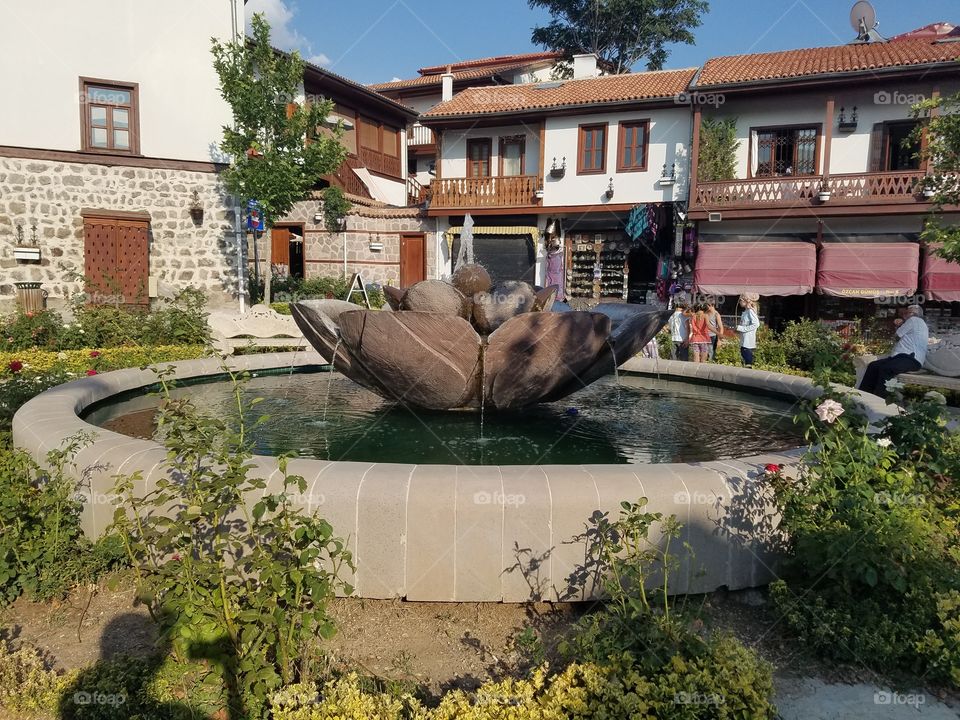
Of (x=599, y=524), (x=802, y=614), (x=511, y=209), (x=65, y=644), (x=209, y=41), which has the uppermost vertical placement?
(x=209, y=41)

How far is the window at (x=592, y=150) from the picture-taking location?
20.9 metres

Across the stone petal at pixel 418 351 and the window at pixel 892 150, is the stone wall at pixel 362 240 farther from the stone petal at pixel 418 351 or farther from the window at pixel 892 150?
the stone petal at pixel 418 351

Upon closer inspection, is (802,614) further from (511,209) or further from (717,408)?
(511,209)

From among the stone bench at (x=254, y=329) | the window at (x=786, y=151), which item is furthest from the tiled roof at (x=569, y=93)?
the stone bench at (x=254, y=329)

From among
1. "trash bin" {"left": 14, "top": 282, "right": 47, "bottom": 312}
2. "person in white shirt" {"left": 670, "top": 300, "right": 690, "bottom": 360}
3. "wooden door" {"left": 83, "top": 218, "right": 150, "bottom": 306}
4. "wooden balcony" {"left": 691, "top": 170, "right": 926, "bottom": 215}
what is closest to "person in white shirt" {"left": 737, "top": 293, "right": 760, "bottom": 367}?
"person in white shirt" {"left": 670, "top": 300, "right": 690, "bottom": 360}

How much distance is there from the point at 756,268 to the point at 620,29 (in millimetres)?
18763

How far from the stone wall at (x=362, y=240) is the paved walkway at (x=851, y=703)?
68.9ft

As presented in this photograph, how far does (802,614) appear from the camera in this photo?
291 centimetres

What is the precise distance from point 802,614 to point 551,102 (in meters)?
20.4

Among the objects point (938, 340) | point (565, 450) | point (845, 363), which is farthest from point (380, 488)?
point (938, 340)

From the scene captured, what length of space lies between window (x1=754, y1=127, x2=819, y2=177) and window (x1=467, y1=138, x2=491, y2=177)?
8.55m

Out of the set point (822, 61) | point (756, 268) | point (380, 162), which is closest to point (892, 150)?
point (822, 61)

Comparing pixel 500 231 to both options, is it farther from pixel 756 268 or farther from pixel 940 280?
pixel 940 280

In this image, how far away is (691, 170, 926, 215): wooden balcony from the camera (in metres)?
17.2
